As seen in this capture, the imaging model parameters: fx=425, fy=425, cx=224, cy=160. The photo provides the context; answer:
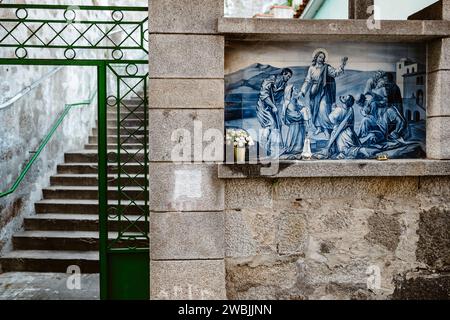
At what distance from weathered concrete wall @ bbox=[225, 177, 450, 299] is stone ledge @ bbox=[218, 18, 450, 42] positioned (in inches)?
58.5

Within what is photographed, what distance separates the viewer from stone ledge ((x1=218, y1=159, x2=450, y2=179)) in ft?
13.9

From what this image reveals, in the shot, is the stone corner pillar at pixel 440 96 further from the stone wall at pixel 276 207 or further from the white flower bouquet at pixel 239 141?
the white flower bouquet at pixel 239 141

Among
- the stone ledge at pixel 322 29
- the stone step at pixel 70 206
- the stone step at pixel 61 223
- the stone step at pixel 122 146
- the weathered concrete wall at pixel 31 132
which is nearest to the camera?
the stone ledge at pixel 322 29

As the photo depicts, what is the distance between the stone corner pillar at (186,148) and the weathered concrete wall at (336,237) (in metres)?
0.21

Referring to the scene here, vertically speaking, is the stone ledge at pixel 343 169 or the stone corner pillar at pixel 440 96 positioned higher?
the stone corner pillar at pixel 440 96

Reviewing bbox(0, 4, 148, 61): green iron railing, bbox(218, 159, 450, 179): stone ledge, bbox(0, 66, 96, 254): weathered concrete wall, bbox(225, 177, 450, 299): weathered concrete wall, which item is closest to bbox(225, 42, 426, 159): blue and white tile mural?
bbox(218, 159, 450, 179): stone ledge

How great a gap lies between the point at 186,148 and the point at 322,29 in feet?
6.00

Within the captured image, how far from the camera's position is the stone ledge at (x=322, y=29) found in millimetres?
4230

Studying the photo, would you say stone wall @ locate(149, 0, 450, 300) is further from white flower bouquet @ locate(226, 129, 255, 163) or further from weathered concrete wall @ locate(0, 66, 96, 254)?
weathered concrete wall @ locate(0, 66, 96, 254)

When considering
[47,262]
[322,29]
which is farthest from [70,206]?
[322,29]

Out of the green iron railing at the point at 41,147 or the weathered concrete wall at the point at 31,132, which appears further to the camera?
the weathered concrete wall at the point at 31,132

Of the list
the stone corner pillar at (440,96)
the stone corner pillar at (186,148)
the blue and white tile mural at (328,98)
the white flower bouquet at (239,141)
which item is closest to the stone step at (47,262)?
the stone corner pillar at (186,148)

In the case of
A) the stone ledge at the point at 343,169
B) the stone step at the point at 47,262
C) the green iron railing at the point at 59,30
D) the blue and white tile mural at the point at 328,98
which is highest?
the green iron railing at the point at 59,30
